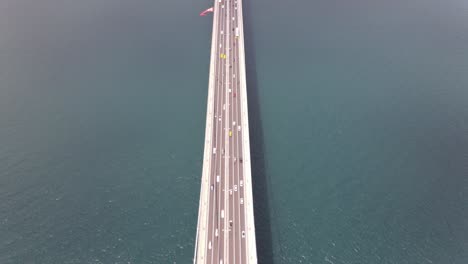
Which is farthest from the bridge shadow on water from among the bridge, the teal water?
the bridge

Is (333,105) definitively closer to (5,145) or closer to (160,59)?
(160,59)

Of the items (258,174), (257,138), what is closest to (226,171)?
(258,174)

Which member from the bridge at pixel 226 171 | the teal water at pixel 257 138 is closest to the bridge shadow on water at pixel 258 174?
the teal water at pixel 257 138

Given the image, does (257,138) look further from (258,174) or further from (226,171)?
(226,171)

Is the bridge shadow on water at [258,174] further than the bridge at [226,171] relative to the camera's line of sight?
Yes

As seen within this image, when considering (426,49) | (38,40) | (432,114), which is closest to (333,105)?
(432,114)

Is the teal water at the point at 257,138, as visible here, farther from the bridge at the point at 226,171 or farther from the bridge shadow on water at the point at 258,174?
the bridge at the point at 226,171
